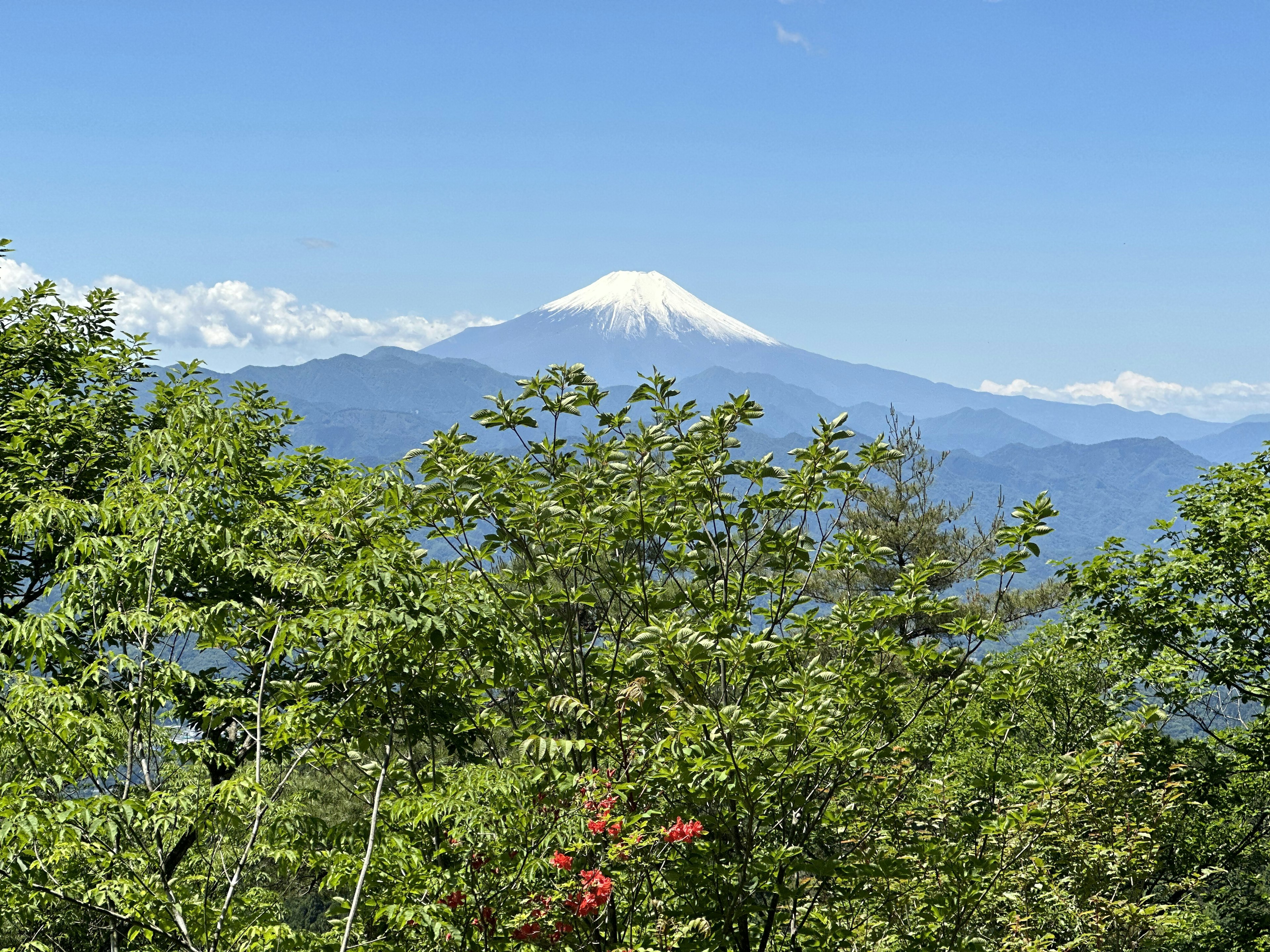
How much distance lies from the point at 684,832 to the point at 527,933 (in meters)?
1.04

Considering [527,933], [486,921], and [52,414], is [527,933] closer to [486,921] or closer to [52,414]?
[486,921]

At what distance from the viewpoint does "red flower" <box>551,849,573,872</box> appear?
190 inches

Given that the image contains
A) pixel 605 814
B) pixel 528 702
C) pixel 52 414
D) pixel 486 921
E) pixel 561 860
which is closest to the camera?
pixel 561 860

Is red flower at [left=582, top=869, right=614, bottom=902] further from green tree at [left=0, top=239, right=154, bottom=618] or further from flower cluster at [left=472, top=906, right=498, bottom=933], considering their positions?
green tree at [left=0, top=239, right=154, bottom=618]

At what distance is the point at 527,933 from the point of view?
502 centimetres

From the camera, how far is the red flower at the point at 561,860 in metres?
4.82

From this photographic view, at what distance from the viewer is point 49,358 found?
10641mm

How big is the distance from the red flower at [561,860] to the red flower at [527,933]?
40cm

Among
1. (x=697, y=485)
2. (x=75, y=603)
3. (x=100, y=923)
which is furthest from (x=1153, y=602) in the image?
(x=100, y=923)

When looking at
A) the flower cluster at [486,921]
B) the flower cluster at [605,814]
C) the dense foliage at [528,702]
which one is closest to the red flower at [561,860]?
the dense foliage at [528,702]

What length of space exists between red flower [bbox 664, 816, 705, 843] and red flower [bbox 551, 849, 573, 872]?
0.57 metres

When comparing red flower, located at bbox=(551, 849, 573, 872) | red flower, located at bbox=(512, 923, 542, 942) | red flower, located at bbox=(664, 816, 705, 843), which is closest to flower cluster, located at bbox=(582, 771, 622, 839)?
red flower, located at bbox=(551, 849, 573, 872)

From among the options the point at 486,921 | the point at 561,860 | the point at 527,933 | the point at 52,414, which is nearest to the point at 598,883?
the point at 561,860

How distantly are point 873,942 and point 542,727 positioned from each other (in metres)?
3.71
